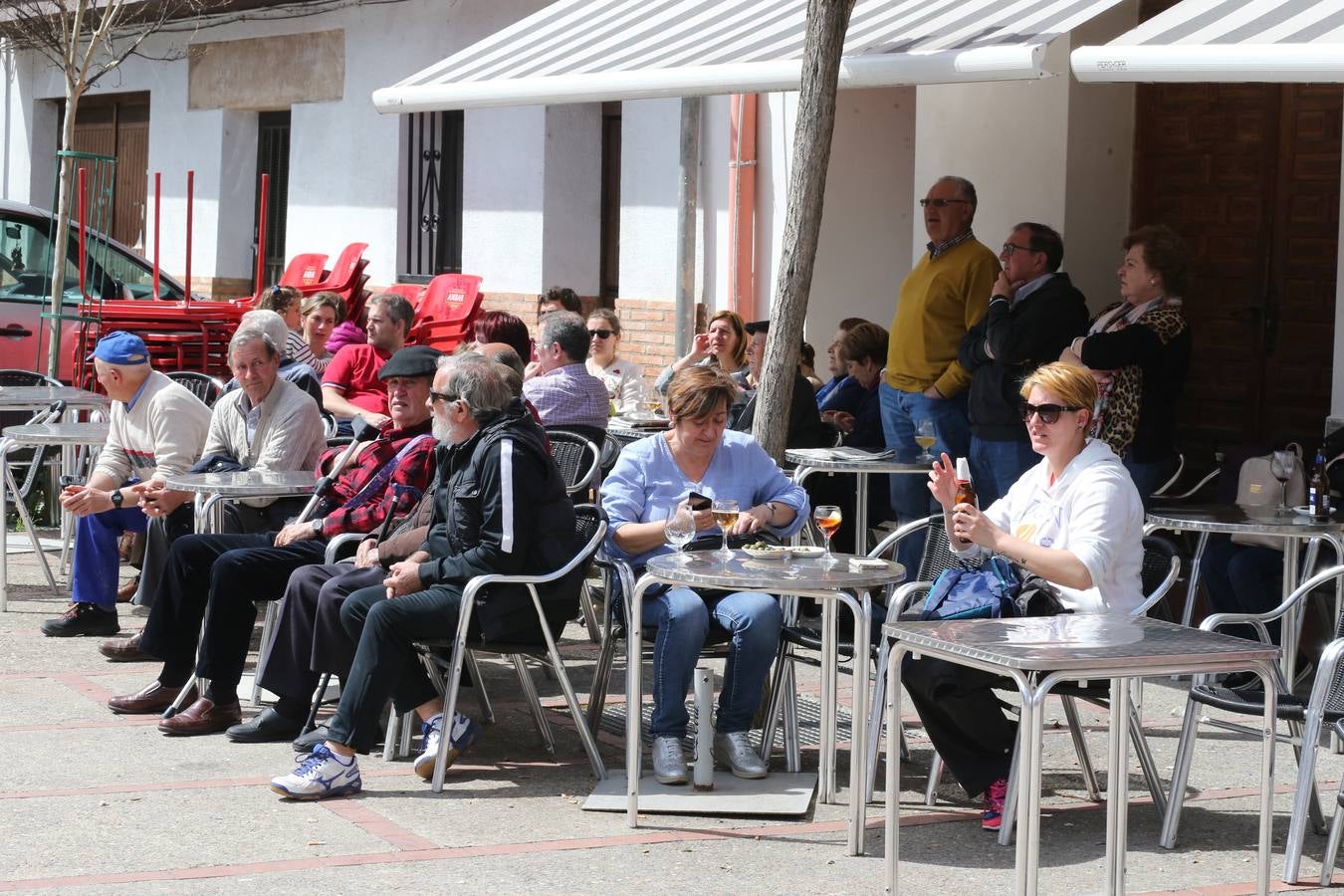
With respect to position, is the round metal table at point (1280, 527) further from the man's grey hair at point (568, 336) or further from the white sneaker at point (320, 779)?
the man's grey hair at point (568, 336)

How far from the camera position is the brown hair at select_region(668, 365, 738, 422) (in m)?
5.83

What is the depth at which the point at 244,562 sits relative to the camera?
632 cm

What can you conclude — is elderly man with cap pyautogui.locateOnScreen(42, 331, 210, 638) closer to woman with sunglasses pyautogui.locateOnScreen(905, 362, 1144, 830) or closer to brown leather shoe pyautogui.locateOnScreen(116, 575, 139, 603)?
brown leather shoe pyautogui.locateOnScreen(116, 575, 139, 603)

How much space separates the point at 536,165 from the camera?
1490 centimetres

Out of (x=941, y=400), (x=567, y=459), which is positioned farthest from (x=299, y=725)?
(x=941, y=400)

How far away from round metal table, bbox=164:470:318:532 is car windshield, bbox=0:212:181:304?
6075 mm

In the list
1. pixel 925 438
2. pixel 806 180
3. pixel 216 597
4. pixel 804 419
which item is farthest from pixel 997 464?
pixel 216 597

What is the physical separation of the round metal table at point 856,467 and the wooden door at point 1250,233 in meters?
2.34

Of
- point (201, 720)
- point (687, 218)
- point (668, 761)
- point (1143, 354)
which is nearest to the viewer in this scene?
point (668, 761)

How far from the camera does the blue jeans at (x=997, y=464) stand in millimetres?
7594

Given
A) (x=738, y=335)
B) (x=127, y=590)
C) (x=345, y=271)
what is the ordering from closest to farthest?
(x=127, y=590), (x=738, y=335), (x=345, y=271)

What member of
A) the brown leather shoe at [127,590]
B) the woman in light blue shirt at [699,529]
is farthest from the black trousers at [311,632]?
the brown leather shoe at [127,590]

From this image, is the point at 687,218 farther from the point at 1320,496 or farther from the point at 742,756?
the point at 742,756

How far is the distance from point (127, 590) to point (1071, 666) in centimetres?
596
